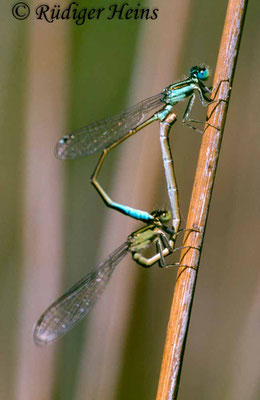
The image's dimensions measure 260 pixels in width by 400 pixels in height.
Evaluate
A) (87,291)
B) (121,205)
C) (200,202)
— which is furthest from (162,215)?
(87,291)

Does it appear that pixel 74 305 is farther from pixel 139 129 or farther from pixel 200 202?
pixel 200 202

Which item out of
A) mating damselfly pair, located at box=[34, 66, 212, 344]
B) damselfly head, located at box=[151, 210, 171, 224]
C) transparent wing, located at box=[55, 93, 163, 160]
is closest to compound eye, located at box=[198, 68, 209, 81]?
mating damselfly pair, located at box=[34, 66, 212, 344]

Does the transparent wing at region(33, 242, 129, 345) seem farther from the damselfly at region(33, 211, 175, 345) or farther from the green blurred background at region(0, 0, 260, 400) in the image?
the green blurred background at region(0, 0, 260, 400)

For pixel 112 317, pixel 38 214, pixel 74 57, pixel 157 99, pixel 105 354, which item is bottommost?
pixel 105 354

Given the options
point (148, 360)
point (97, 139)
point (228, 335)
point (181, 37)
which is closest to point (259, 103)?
point (181, 37)

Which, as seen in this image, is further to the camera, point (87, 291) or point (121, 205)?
point (87, 291)

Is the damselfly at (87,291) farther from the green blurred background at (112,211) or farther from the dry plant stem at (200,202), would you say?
the dry plant stem at (200,202)

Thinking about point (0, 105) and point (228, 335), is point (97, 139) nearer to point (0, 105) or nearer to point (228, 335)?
point (0, 105)
